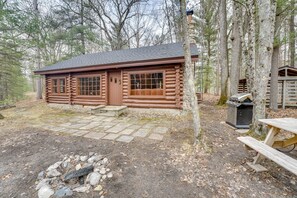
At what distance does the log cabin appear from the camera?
6871 mm

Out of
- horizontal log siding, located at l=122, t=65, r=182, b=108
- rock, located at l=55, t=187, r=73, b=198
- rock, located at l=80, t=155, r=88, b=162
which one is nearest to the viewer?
rock, located at l=55, t=187, r=73, b=198

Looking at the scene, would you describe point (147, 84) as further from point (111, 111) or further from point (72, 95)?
point (72, 95)

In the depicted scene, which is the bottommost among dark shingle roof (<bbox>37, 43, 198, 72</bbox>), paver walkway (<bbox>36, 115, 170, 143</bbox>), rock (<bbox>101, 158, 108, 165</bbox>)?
rock (<bbox>101, 158, 108, 165</bbox>)

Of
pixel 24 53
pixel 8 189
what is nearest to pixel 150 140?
pixel 8 189

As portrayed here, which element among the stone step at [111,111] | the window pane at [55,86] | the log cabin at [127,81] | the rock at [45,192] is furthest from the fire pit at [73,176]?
the window pane at [55,86]

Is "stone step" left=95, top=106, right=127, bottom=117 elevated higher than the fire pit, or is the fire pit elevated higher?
"stone step" left=95, top=106, right=127, bottom=117

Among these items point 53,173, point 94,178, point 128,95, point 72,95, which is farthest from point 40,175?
point 72,95

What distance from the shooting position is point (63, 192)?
7.61 ft

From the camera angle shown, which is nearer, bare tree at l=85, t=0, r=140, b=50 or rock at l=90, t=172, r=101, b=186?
rock at l=90, t=172, r=101, b=186

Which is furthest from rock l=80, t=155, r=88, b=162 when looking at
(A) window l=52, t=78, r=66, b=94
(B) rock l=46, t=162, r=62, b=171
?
(A) window l=52, t=78, r=66, b=94

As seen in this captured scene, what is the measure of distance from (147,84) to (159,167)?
5.04 metres

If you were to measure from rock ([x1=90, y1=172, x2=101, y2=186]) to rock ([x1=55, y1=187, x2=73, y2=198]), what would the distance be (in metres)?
0.33

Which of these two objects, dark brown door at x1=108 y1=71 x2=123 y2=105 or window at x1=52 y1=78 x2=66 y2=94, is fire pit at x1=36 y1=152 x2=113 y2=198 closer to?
dark brown door at x1=108 y1=71 x2=123 y2=105

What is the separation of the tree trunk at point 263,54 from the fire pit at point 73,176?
4032mm
